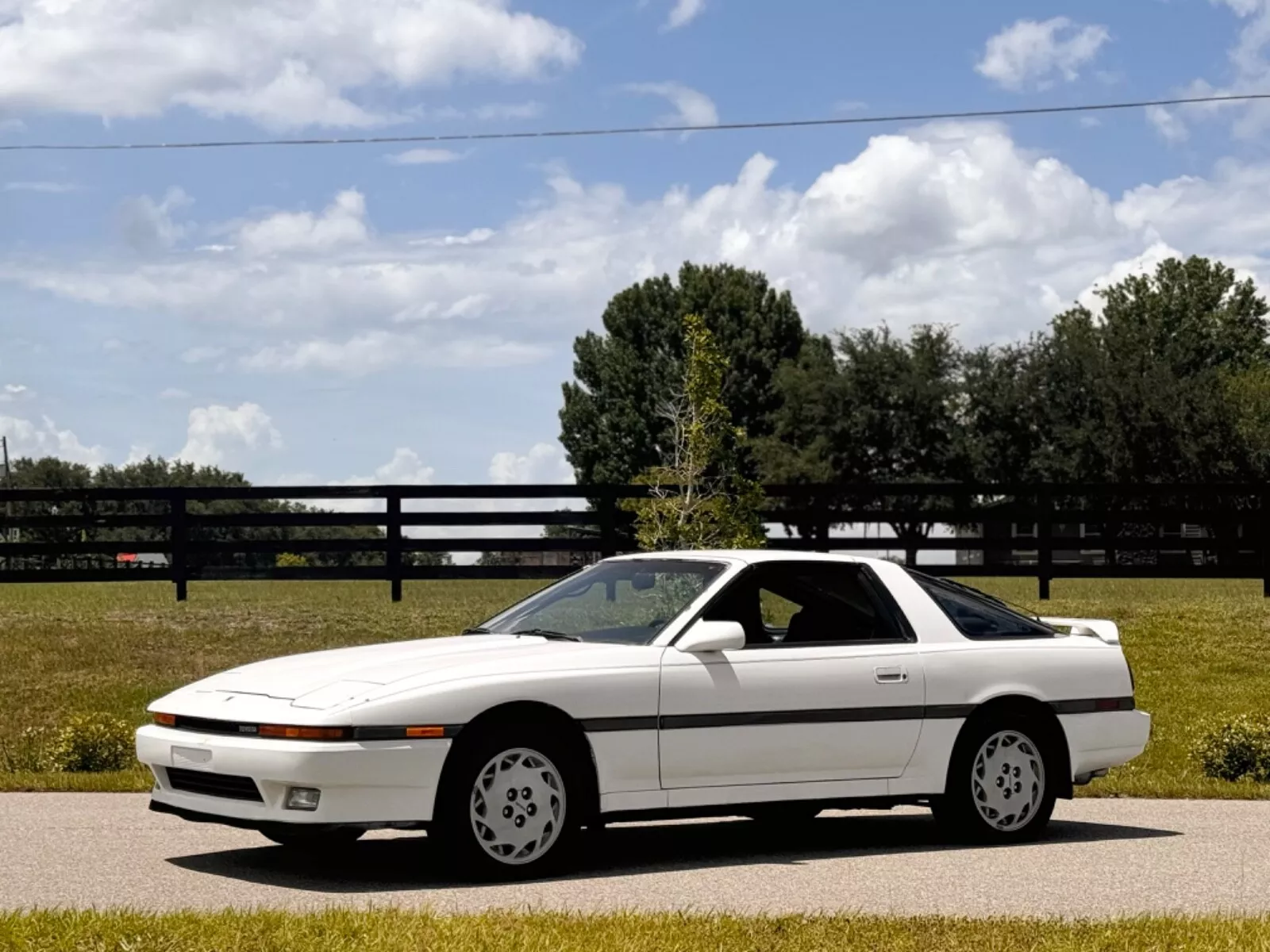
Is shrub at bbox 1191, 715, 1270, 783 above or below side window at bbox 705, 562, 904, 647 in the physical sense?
below

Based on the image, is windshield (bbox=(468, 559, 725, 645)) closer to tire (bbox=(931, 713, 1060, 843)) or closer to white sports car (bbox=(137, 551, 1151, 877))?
white sports car (bbox=(137, 551, 1151, 877))

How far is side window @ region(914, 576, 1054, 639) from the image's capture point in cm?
979

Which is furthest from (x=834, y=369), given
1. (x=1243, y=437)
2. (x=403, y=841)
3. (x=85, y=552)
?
(x=403, y=841)

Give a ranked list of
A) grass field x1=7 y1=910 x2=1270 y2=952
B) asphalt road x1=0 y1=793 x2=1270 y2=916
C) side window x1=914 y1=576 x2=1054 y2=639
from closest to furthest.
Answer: grass field x1=7 y1=910 x2=1270 y2=952 → asphalt road x1=0 y1=793 x2=1270 y2=916 → side window x1=914 y1=576 x2=1054 y2=639

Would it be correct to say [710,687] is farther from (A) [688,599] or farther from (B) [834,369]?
(B) [834,369]

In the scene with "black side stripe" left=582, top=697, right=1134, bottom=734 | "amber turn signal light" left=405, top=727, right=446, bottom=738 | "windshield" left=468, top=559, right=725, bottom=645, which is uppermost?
"windshield" left=468, top=559, right=725, bottom=645

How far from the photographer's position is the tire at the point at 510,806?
7961 mm

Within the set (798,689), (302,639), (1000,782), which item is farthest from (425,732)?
(302,639)

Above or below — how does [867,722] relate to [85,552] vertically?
below

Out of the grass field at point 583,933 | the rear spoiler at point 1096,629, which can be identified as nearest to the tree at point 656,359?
the rear spoiler at point 1096,629

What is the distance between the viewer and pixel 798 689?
8930mm

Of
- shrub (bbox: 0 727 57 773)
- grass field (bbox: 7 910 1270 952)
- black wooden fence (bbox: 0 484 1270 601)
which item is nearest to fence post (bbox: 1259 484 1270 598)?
black wooden fence (bbox: 0 484 1270 601)

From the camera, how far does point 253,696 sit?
27.0 feet

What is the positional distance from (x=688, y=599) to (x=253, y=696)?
2202 mm
